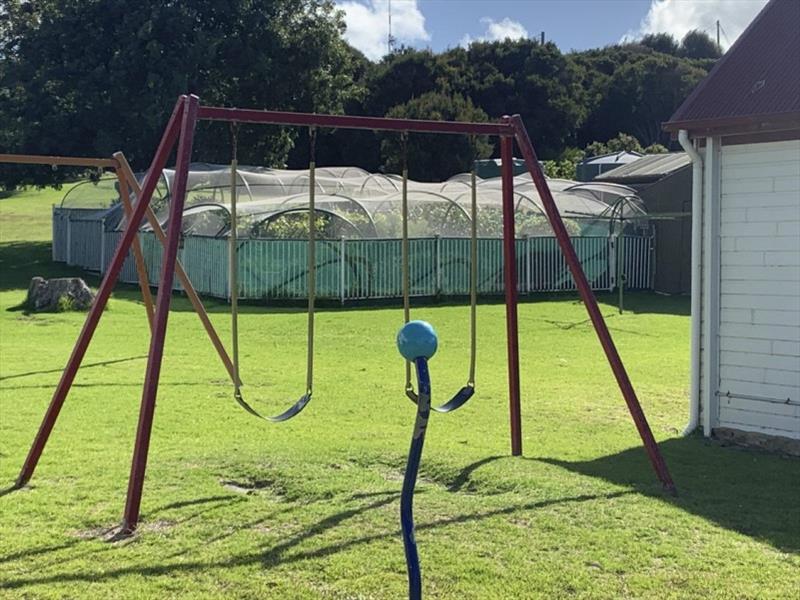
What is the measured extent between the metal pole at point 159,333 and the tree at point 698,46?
3118 inches

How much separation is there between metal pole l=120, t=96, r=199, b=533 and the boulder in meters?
12.3

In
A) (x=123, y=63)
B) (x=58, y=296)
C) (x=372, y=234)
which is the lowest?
(x=58, y=296)

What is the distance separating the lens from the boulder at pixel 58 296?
55.4 ft

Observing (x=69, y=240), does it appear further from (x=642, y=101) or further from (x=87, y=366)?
(x=642, y=101)

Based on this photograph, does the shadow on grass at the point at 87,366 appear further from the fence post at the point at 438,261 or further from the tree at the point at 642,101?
the tree at the point at 642,101

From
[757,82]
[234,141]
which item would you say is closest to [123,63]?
Result: [757,82]

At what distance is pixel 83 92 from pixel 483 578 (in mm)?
26984

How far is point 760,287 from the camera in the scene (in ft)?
25.8

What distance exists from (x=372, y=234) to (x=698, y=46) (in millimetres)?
67614

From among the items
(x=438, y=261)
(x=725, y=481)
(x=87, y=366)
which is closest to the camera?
(x=725, y=481)

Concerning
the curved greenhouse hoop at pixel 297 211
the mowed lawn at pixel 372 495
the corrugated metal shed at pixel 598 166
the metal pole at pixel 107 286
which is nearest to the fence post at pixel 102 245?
the curved greenhouse hoop at pixel 297 211

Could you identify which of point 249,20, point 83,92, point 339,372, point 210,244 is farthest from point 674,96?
point 339,372

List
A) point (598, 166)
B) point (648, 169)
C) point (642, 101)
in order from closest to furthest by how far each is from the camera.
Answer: point (648, 169) → point (598, 166) → point (642, 101)

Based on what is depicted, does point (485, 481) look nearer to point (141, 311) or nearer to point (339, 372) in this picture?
point (339, 372)
